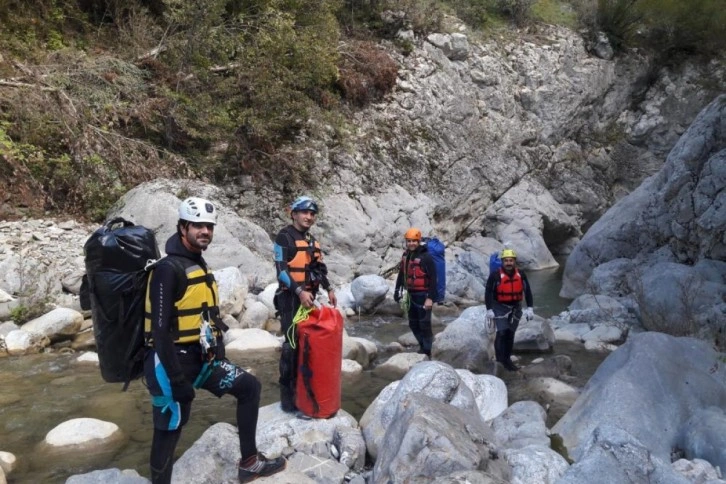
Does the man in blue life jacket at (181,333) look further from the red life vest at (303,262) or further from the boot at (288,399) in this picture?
the red life vest at (303,262)

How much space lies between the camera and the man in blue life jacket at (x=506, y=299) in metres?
7.46

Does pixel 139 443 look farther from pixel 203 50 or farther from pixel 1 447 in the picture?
pixel 203 50

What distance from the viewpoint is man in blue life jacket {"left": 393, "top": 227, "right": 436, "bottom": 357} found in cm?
745

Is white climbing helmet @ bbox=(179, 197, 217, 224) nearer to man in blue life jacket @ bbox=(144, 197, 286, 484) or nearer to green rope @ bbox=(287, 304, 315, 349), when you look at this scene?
man in blue life jacket @ bbox=(144, 197, 286, 484)

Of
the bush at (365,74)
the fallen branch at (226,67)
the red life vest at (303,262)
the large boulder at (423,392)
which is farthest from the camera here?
the bush at (365,74)

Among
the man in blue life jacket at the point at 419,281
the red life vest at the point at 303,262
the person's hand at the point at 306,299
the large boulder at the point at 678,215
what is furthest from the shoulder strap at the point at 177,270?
the large boulder at the point at 678,215

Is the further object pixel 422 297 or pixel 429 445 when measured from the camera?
pixel 422 297

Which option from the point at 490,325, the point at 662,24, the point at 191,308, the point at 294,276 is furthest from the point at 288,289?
the point at 662,24

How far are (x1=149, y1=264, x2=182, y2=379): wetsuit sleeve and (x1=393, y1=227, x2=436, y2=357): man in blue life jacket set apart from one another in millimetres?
4406

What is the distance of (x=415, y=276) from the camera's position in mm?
7523

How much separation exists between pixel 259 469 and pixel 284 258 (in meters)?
1.83

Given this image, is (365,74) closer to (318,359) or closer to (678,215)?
(678,215)

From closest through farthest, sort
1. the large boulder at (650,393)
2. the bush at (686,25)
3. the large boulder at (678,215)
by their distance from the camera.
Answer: the large boulder at (650,393) → the large boulder at (678,215) → the bush at (686,25)

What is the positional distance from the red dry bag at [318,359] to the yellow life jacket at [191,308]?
146 centimetres
